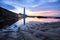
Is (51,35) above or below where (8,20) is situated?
below

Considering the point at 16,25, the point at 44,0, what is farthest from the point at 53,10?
the point at 16,25

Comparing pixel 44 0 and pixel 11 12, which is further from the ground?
pixel 44 0

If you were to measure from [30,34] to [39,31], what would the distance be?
0.13m

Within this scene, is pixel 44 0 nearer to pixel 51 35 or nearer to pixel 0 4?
pixel 51 35

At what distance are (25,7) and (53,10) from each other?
0.39 metres

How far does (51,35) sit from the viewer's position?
47.4 inches

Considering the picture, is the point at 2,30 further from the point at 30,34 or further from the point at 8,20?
the point at 30,34

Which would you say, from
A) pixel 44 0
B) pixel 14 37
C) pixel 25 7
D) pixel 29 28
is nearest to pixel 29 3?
pixel 25 7

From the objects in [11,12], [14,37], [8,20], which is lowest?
[14,37]

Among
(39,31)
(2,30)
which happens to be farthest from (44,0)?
(2,30)

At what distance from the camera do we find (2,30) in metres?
1.22

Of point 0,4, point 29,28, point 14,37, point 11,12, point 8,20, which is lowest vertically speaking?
point 14,37

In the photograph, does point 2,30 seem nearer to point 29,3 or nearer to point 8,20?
point 8,20

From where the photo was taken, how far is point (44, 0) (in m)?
1.24
